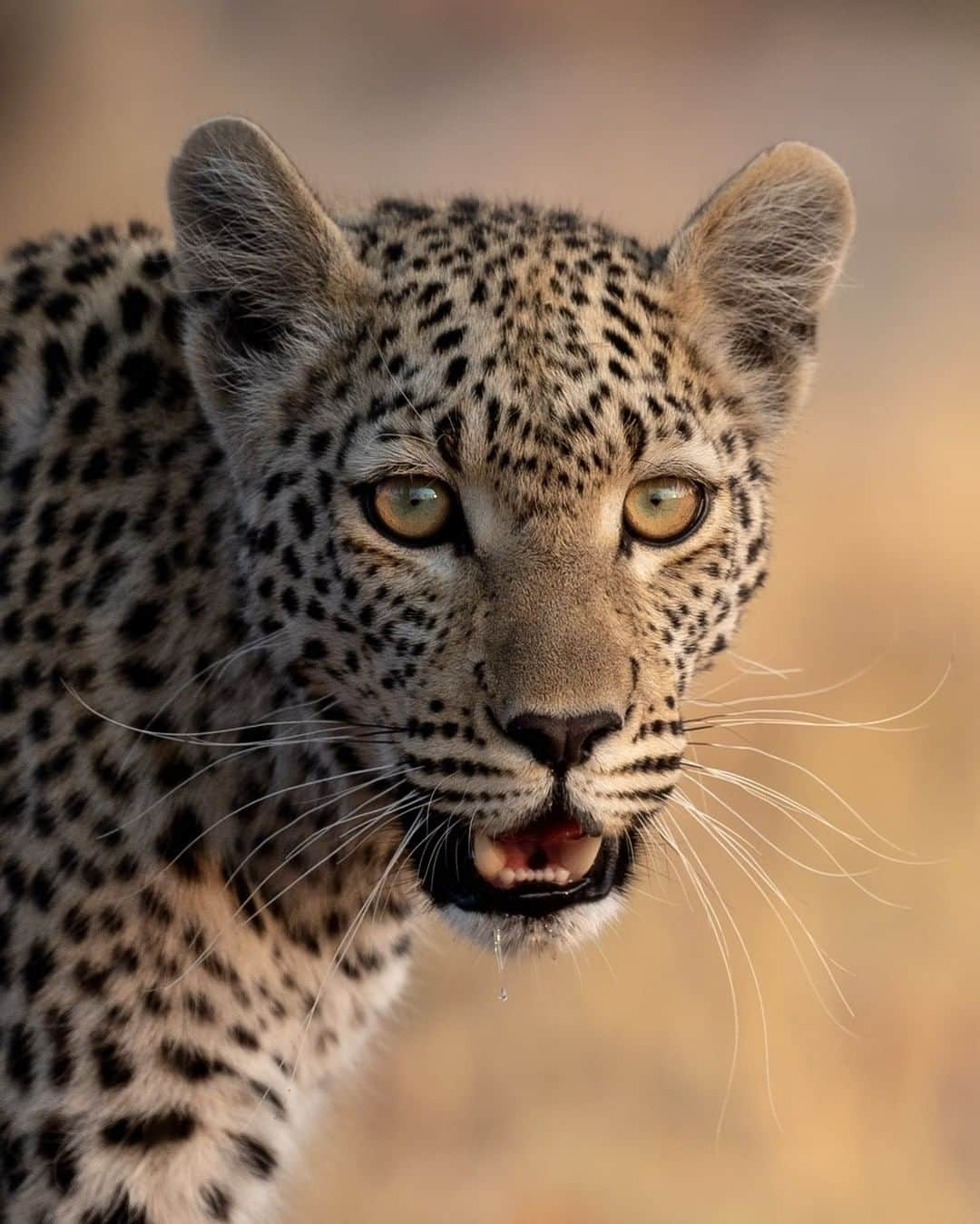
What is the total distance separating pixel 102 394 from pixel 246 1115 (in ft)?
6.44

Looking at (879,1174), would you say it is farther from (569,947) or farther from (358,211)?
(358,211)

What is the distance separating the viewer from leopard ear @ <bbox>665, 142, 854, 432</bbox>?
4613 mm

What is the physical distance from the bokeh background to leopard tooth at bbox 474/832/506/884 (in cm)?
178

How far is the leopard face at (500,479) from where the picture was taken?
391cm

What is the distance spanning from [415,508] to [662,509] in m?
0.60

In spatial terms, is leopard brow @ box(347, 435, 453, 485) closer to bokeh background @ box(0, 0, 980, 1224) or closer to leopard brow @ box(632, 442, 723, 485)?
leopard brow @ box(632, 442, 723, 485)

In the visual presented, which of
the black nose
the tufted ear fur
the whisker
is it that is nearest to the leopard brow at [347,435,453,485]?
the tufted ear fur

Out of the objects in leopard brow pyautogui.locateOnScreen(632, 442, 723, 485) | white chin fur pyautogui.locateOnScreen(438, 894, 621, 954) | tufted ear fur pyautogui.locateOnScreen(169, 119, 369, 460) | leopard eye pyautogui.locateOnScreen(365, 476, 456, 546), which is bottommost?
white chin fur pyautogui.locateOnScreen(438, 894, 621, 954)

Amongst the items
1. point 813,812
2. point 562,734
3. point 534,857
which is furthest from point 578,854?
point 813,812

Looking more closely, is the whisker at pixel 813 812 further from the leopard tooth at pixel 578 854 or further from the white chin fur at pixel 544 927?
the white chin fur at pixel 544 927

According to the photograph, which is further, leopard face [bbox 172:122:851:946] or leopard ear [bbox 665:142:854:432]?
leopard ear [bbox 665:142:854:432]

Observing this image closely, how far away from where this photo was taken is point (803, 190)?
474 centimetres

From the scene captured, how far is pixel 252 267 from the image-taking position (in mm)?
4500

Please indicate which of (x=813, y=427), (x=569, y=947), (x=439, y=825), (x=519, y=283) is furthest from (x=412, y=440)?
(x=813, y=427)
